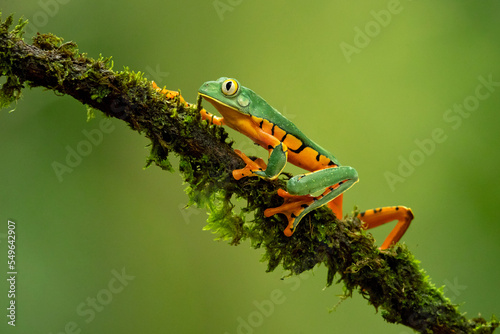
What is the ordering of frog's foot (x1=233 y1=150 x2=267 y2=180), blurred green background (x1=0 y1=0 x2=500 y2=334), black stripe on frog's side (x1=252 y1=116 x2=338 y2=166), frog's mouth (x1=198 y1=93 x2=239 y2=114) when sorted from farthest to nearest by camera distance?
1. blurred green background (x1=0 y1=0 x2=500 y2=334)
2. black stripe on frog's side (x1=252 y1=116 x2=338 y2=166)
3. frog's mouth (x1=198 y1=93 x2=239 y2=114)
4. frog's foot (x1=233 y1=150 x2=267 y2=180)

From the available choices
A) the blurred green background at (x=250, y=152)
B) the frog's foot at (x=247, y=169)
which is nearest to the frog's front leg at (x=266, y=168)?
the frog's foot at (x=247, y=169)

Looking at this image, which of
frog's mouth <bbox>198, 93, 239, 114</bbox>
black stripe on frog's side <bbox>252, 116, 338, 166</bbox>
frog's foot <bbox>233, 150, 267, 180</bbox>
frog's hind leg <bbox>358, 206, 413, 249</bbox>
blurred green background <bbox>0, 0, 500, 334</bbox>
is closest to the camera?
frog's foot <bbox>233, 150, 267, 180</bbox>

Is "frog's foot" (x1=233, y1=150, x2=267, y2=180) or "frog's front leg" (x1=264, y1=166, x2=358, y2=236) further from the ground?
"frog's foot" (x1=233, y1=150, x2=267, y2=180)

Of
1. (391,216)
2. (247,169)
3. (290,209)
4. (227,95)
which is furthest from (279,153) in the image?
(391,216)

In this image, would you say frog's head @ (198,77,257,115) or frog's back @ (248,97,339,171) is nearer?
frog's head @ (198,77,257,115)

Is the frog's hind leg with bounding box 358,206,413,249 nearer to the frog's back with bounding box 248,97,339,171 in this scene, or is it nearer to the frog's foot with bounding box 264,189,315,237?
the frog's back with bounding box 248,97,339,171

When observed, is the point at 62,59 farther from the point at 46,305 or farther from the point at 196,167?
the point at 46,305

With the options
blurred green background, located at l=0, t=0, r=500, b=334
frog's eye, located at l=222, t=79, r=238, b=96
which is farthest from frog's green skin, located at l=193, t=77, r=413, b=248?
blurred green background, located at l=0, t=0, r=500, b=334

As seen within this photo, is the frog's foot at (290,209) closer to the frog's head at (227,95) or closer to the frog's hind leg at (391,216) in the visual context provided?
the frog's head at (227,95)
